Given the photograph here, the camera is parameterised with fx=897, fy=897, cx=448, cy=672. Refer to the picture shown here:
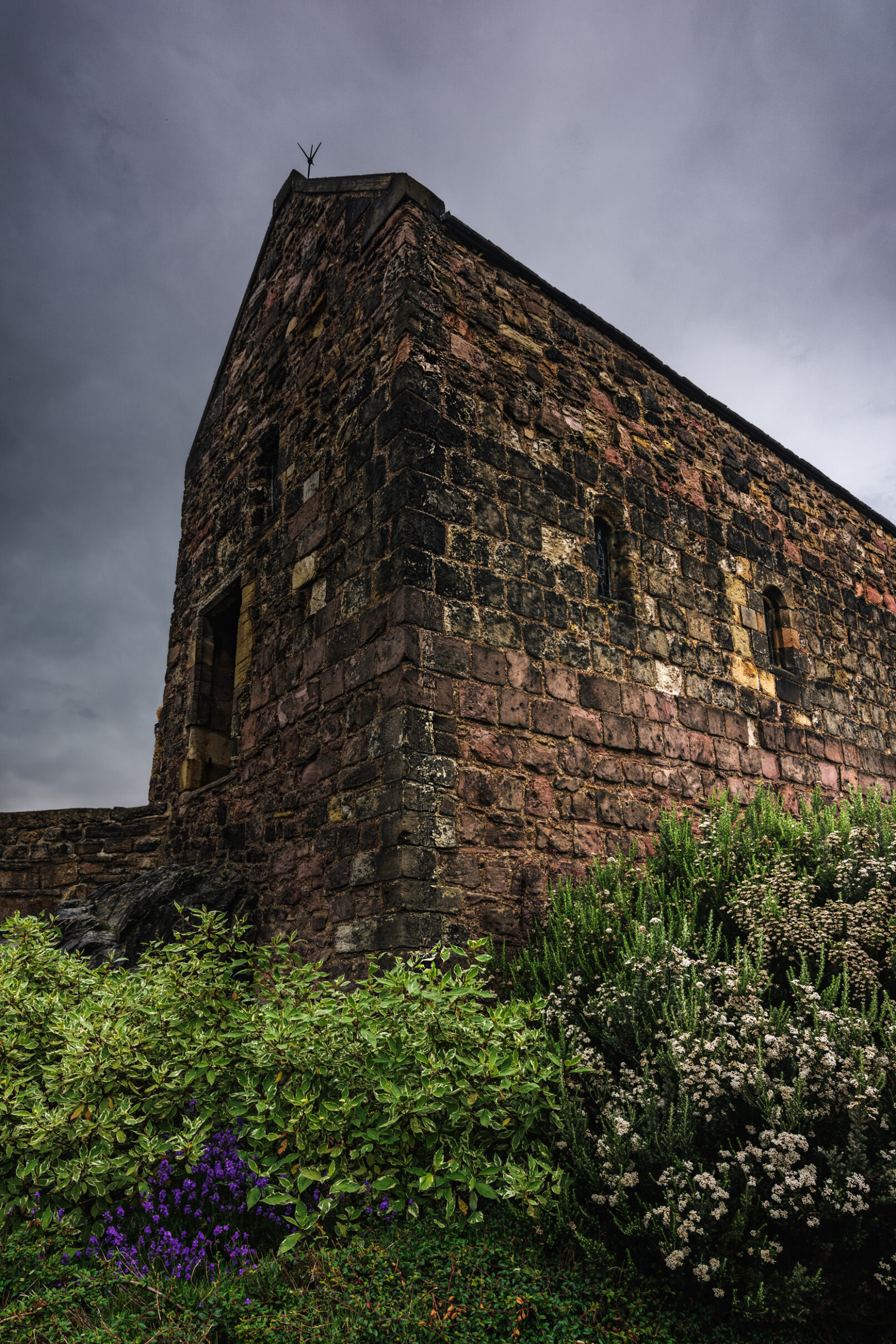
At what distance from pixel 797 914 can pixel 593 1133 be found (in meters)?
1.39

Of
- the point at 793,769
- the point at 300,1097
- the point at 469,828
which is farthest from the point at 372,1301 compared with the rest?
the point at 793,769

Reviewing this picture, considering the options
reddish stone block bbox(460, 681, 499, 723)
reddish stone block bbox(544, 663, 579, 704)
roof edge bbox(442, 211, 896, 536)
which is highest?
roof edge bbox(442, 211, 896, 536)

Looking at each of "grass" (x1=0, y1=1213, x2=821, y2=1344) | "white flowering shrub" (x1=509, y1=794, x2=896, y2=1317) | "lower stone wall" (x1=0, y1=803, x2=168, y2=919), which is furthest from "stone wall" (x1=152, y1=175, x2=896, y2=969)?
"grass" (x1=0, y1=1213, x2=821, y2=1344)

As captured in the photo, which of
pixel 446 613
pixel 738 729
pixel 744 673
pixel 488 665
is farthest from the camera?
pixel 744 673

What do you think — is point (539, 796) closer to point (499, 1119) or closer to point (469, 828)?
point (469, 828)

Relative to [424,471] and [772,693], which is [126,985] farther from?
[772,693]

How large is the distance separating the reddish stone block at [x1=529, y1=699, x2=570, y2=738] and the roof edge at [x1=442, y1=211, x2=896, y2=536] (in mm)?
3049

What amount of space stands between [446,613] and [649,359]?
11.6ft

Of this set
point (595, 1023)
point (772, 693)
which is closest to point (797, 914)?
point (595, 1023)

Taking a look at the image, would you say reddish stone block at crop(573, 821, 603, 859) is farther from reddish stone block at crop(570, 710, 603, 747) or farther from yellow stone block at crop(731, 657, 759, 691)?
yellow stone block at crop(731, 657, 759, 691)

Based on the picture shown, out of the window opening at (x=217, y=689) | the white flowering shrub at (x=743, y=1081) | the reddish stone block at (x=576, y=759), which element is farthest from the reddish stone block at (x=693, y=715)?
the window opening at (x=217, y=689)

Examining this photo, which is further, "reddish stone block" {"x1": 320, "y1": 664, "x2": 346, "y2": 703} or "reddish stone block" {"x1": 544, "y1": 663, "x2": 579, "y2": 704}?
"reddish stone block" {"x1": 544, "y1": 663, "x2": 579, "y2": 704}

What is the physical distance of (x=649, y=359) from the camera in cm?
720

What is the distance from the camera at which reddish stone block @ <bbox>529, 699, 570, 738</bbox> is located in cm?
527
